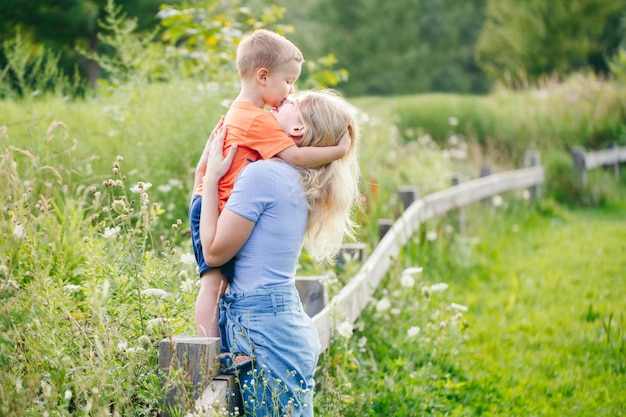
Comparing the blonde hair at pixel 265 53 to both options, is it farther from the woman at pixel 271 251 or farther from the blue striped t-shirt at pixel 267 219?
the blue striped t-shirt at pixel 267 219

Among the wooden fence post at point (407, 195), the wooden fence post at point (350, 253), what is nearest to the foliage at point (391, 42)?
the wooden fence post at point (407, 195)

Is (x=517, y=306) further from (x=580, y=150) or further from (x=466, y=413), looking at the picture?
(x=580, y=150)

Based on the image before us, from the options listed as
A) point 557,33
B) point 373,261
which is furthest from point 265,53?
point 557,33

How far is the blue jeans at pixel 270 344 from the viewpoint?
97.7 inches

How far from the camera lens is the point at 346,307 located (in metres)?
3.81

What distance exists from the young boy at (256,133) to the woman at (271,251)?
5 centimetres

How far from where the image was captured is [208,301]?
8.54ft

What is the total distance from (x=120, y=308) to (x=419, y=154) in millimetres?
7539

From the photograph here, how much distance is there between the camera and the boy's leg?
2.59 meters

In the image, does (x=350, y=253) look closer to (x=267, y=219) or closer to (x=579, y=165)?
(x=267, y=219)

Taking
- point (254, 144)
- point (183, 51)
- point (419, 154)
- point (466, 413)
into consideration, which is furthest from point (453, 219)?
point (254, 144)

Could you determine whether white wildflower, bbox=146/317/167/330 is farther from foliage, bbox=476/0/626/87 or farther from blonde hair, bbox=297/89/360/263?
foliage, bbox=476/0/626/87

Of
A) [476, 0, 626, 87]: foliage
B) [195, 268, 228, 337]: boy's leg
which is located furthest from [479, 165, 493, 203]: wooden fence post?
[476, 0, 626, 87]: foliage

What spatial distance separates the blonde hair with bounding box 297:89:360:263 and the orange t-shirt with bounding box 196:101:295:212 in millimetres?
128
